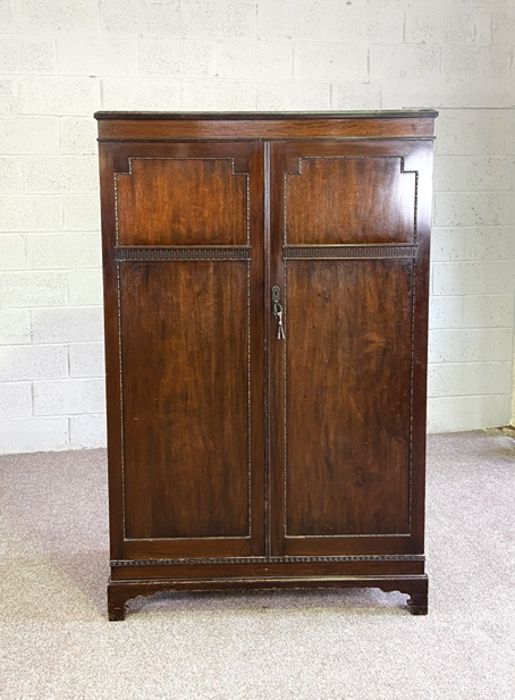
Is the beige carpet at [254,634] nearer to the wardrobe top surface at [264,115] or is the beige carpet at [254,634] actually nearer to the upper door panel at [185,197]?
the upper door panel at [185,197]

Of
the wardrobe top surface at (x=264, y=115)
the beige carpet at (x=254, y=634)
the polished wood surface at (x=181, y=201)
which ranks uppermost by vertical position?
the wardrobe top surface at (x=264, y=115)

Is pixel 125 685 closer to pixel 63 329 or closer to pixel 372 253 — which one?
pixel 372 253

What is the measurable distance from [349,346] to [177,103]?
7.06ft

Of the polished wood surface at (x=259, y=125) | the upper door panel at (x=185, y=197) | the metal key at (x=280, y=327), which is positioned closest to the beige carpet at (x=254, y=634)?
the metal key at (x=280, y=327)

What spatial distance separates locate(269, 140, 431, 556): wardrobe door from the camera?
7.36 feet

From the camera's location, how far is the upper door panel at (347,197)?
2230 mm

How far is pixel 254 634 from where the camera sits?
2.27 m

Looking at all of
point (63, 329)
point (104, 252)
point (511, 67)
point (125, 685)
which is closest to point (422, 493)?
point (125, 685)

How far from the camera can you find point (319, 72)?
4.06m

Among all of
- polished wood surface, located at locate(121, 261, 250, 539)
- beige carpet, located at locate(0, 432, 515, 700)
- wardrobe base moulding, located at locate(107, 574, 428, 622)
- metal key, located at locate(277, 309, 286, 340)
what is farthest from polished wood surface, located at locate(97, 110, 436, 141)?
beige carpet, located at locate(0, 432, 515, 700)

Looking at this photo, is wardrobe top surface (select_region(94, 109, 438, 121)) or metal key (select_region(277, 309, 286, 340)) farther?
metal key (select_region(277, 309, 286, 340))

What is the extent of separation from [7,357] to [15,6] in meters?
1.65

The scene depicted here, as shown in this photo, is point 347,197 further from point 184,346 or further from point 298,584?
point 298,584

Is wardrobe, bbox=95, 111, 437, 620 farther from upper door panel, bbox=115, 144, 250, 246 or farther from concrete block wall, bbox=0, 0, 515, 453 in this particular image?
concrete block wall, bbox=0, 0, 515, 453
